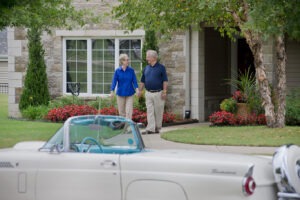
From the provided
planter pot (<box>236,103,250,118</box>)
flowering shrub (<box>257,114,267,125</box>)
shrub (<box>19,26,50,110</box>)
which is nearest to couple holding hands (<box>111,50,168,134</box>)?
flowering shrub (<box>257,114,267,125</box>)

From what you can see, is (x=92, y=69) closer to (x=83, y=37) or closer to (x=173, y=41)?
(x=83, y=37)

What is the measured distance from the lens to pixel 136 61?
2309cm

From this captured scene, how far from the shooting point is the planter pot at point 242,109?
67.7ft

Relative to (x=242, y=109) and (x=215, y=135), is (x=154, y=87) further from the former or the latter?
(x=242, y=109)

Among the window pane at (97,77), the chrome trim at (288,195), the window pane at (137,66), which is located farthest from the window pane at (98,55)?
the chrome trim at (288,195)

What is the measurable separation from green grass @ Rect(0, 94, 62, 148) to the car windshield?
777 cm

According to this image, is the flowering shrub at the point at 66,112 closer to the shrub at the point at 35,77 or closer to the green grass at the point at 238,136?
the shrub at the point at 35,77

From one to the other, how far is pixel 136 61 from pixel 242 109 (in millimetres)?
3857

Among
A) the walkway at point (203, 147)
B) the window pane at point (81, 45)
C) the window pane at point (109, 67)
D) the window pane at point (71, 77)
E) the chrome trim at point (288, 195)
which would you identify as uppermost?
the window pane at point (81, 45)

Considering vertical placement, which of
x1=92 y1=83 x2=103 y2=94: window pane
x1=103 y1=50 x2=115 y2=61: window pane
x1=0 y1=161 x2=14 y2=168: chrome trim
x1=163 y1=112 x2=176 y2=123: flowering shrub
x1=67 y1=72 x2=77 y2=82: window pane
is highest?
x1=103 y1=50 x2=115 y2=61: window pane

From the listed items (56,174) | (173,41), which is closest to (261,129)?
(173,41)

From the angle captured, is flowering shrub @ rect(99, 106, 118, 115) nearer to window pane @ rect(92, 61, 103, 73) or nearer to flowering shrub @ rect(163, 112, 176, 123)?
flowering shrub @ rect(163, 112, 176, 123)

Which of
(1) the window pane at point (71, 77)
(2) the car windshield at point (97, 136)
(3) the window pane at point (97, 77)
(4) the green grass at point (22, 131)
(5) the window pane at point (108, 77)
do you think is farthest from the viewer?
(1) the window pane at point (71, 77)

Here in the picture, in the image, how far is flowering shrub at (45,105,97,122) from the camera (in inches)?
854
